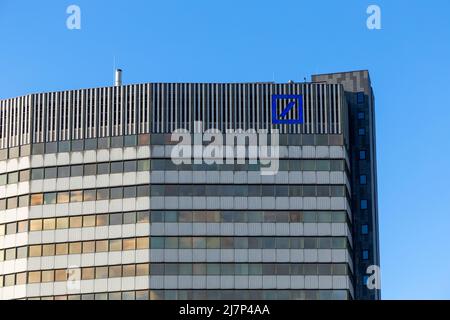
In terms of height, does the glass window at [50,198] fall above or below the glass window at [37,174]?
below

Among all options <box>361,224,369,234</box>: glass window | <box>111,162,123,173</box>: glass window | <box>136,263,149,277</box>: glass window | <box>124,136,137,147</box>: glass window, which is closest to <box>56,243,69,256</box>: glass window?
<box>136,263,149,277</box>: glass window

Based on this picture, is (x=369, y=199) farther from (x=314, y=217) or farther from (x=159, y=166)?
(x=159, y=166)

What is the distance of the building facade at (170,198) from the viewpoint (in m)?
118

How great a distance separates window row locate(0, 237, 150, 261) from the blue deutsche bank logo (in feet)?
74.3

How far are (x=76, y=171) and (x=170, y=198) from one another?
520 inches

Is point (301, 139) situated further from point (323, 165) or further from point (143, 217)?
point (143, 217)

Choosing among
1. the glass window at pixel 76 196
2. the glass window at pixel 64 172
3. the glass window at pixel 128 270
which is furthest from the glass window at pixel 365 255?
the glass window at pixel 64 172

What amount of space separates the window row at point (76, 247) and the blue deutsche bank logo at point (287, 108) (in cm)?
2264

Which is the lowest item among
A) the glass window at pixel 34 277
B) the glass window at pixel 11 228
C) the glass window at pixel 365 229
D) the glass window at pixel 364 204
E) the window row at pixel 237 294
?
the window row at pixel 237 294

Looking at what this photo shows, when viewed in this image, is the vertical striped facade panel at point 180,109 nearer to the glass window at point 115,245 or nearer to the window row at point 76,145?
the window row at point 76,145

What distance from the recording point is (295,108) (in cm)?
12581

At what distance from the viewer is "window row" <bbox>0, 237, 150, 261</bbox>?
119 metres

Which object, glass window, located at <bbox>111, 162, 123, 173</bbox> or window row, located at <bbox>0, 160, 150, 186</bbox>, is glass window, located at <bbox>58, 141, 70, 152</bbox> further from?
glass window, located at <bbox>111, 162, 123, 173</bbox>

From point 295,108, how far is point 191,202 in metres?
18.3
